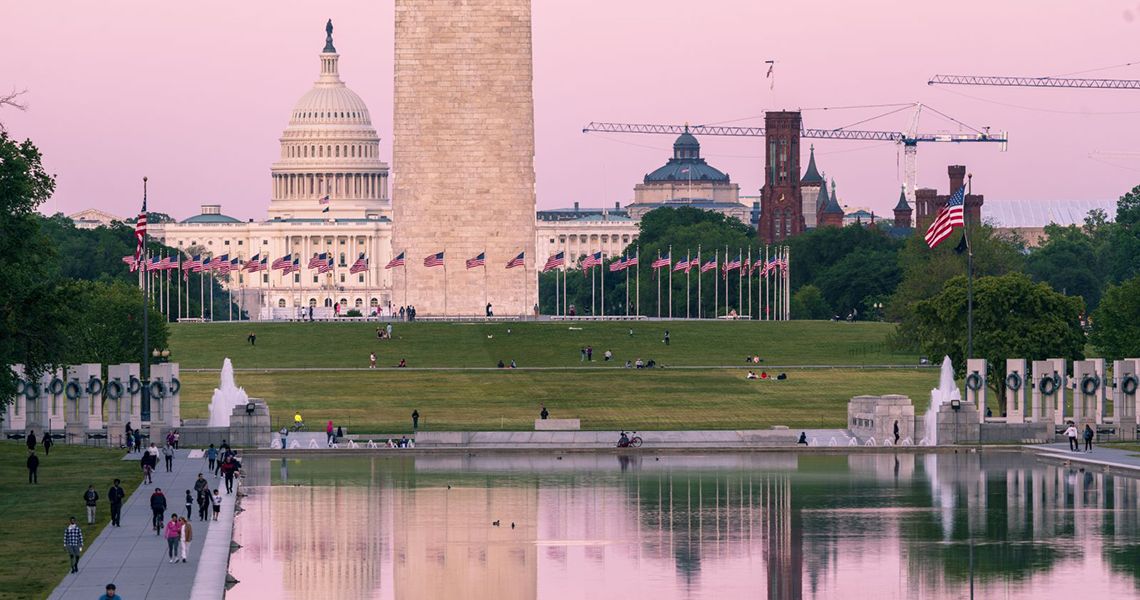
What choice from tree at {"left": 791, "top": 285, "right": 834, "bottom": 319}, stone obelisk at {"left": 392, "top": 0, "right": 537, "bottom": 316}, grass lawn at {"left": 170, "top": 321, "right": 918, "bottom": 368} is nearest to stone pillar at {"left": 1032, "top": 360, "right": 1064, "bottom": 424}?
grass lawn at {"left": 170, "top": 321, "right": 918, "bottom": 368}

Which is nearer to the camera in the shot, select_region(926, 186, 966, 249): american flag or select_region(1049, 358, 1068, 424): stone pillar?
select_region(1049, 358, 1068, 424): stone pillar

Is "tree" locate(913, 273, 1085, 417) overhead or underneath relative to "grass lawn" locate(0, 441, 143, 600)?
overhead

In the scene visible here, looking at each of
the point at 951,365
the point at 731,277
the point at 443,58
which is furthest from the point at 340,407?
the point at 731,277

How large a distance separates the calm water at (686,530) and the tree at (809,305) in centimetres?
8405

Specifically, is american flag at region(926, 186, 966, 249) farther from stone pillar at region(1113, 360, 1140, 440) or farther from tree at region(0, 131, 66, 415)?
tree at region(0, 131, 66, 415)

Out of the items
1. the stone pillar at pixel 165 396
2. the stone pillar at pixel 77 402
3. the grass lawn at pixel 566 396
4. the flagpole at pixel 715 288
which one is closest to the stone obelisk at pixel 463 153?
the flagpole at pixel 715 288

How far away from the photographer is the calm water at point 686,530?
143 feet

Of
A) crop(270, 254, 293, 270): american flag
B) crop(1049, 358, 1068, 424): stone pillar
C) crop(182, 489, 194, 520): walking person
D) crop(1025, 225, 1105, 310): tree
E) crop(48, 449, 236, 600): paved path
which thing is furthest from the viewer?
crop(1025, 225, 1105, 310): tree

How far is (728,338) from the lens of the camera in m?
116

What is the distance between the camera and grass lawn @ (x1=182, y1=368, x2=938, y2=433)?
278 ft

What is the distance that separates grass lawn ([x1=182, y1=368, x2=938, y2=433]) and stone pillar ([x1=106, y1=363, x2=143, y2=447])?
6.30 meters

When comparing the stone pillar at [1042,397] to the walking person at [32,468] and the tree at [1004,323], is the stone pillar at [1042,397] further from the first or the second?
the walking person at [32,468]

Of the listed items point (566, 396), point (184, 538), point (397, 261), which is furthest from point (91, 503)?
point (397, 261)

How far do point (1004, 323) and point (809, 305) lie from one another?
61521 millimetres
